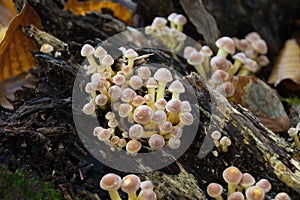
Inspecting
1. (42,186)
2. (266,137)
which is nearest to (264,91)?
(266,137)

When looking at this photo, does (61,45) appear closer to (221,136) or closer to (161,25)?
(161,25)

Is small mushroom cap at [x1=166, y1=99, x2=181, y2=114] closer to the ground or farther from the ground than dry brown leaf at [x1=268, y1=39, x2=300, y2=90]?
closer to the ground

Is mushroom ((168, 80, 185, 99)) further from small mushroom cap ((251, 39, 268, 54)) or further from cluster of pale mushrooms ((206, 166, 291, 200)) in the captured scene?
small mushroom cap ((251, 39, 268, 54))

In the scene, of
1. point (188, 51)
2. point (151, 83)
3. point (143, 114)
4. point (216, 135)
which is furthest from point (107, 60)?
point (188, 51)

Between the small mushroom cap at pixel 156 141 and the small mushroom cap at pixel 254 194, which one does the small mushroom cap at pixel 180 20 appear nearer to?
the small mushroom cap at pixel 156 141

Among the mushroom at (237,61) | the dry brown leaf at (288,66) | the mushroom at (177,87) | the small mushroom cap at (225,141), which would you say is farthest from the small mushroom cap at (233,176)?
the dry brown leaf at (288,66)

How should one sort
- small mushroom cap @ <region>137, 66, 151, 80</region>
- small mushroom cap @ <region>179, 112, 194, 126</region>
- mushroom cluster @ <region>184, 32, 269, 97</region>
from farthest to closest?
mushroom cluster @ <region>184, 32, 269, 97</region>
small mushroom cap @ <region>137, 66, 151, 80</region>
small mushroom cap @ <region>179, 112, 194, 126</region>

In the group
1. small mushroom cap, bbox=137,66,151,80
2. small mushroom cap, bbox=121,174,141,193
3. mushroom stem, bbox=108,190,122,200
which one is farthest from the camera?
small mushroom cap, bbox=137,66,151,80

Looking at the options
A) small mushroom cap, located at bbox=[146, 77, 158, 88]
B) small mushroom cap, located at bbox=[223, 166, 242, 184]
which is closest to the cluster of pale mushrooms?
small mushroom cap, located at bbox=[223, 166, 242, 184]
